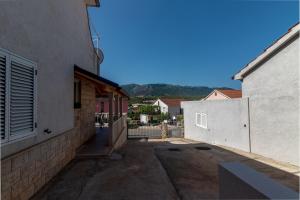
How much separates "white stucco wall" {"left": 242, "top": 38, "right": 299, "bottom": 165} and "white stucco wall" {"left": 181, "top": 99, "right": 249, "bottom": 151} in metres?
0.83

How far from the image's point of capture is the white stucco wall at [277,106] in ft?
31.4

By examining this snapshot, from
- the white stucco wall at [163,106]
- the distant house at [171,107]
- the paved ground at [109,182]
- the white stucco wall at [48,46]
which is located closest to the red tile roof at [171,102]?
the distant house at [171,107]

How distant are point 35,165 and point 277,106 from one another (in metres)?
10.6

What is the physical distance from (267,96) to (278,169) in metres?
4.03

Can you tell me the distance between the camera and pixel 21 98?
479 centimetres

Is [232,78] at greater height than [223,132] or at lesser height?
greater

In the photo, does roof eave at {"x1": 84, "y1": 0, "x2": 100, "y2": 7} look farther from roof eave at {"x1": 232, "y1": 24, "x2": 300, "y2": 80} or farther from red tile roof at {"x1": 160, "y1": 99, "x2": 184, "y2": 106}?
red tile roof at {"x1": 160, "y1": 99, "x2": 184, "y2": 106}

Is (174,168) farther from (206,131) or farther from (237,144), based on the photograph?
(206,131)

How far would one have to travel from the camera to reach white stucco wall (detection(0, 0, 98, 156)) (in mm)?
4453

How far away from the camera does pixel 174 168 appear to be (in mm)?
8398

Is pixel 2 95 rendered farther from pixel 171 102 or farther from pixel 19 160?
pixel 171 102

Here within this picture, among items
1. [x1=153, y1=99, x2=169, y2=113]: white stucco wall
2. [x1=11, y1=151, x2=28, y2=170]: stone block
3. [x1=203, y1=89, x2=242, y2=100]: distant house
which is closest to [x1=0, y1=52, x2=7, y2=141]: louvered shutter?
[x1=11, y1=151, x2=28, y2=170]: stone block

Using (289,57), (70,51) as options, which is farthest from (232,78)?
(70,51)

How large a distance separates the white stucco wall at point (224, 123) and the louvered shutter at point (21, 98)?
38.5 ft
